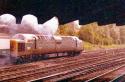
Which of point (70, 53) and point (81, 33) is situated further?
point (81, 33)

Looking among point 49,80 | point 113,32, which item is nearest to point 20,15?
point 49,80

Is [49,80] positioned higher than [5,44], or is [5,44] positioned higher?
[5,44]

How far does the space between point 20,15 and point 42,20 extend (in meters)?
1.58

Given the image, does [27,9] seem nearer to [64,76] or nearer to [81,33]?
[64,76]

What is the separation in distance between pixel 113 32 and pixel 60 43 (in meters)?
41.5

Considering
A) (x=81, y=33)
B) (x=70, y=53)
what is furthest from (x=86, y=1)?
(x=81, y=33)

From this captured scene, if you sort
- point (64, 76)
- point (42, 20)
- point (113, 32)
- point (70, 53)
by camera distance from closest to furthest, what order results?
point (42, 20) < point (64, 76) < point (70, 53) < point (113, 32)

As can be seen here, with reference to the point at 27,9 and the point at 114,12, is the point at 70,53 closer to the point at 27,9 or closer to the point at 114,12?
the point at 114,12

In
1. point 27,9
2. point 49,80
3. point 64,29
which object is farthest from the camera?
point 64,29

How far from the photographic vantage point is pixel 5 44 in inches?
1089

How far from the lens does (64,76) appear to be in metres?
19.1

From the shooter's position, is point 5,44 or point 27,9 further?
point 5,44

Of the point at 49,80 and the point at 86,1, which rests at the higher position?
the point at 86,1

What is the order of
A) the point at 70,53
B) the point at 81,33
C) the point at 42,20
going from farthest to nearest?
1. the point at 81,33
2. the point at 70,53
3. the point at 42,20
